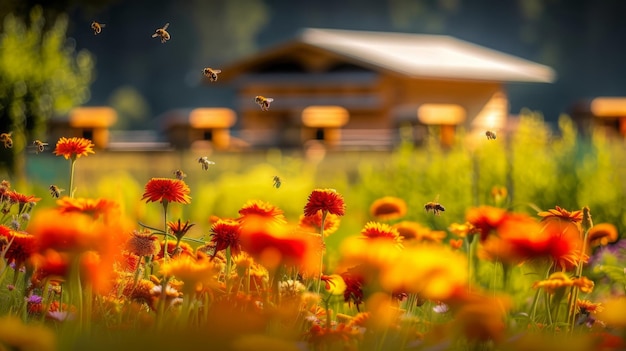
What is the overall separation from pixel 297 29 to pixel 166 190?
73566mm

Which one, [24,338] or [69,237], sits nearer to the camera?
[24,338]

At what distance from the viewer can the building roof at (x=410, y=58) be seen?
2392 cm

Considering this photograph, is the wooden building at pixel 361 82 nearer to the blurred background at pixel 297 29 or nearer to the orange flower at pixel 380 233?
the orange flower at pixel 380 233

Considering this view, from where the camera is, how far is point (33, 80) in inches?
738

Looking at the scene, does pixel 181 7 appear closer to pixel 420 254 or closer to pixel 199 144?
pixel 199 144

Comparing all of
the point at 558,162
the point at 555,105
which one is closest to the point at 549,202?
the point at 558,162

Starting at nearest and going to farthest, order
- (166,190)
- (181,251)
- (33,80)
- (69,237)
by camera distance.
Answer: (69,237), (166,190), (181,251), (33,80)

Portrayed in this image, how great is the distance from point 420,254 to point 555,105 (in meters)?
57.5

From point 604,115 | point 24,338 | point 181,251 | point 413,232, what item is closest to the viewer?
point 24,338

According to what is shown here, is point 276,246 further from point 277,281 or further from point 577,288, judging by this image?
point 577,288

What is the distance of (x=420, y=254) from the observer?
1.84 metres

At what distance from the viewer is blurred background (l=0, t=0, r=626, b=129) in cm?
6241

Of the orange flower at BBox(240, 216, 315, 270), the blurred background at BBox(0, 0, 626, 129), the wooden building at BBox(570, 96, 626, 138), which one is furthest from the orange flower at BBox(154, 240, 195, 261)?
the blurred background at BBox(0, 0, 626, 129)

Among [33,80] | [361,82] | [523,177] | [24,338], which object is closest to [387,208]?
[24,338]
